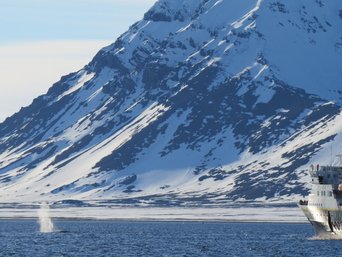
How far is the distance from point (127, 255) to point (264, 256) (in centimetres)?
2083

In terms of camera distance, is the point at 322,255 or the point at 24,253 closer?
the point at 322,255

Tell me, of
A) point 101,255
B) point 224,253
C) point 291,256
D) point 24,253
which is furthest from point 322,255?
A: point 24,253

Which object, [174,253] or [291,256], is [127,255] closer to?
[174,253]

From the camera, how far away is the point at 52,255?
190375 millimetres

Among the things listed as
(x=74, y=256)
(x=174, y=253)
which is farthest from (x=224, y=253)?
(x=74, y=256)

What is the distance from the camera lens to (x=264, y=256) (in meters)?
187

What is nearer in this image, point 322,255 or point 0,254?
point 322,255

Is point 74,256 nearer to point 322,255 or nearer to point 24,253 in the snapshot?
point 24,253

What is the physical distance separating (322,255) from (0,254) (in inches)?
1959

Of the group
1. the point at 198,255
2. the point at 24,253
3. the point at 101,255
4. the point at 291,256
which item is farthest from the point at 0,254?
the point at 291,256

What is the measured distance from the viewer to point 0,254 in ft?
646

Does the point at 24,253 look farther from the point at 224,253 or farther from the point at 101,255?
the point at 224,253

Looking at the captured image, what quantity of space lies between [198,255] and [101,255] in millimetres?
→ 14771

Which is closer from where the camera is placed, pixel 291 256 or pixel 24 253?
pixel 291 256
